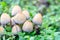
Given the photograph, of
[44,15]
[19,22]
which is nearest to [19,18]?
[19,22]

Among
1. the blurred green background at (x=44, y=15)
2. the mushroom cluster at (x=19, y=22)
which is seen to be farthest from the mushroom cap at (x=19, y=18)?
the blurred green background at (x=44, y=15)

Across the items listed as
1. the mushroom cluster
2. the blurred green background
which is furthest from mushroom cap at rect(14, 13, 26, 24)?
the blurred green background

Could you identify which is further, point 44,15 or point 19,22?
point 44,15

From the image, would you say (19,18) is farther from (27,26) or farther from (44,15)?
(44,15)

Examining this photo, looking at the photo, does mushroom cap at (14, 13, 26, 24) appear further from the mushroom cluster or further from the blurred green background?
the blurred green background

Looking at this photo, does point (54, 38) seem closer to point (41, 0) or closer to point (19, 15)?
point (19, 15)

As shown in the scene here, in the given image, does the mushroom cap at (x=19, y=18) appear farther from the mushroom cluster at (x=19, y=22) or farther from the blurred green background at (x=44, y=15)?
the blurred green background at (x=44, y=15)

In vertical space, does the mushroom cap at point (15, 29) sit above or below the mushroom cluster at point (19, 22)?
below

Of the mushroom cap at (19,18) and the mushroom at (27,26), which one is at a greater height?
the mushroom cap at (19,18)
